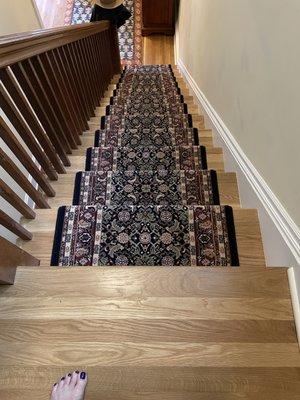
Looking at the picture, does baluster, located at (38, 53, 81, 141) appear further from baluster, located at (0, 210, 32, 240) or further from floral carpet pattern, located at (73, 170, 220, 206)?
baluster, located at (0, 210, 32, 240)

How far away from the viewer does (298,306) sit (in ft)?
3.57

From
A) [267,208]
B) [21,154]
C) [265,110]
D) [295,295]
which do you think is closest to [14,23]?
[21,154]

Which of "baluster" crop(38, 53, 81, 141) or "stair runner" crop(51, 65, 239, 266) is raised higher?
"baluster" crop(38, 53, 81, 141)

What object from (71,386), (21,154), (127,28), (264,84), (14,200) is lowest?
(71,386)

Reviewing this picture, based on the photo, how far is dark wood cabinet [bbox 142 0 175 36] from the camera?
200 inches

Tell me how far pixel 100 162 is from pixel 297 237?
1.32m

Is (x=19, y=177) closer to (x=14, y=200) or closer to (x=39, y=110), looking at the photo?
(x=14, y=200)

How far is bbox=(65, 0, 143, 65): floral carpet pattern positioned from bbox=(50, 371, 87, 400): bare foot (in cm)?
515

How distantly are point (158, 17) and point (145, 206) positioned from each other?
4.89 meters

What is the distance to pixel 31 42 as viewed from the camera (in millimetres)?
→ 1368

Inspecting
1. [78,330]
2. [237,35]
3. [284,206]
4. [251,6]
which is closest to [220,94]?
[237,35]

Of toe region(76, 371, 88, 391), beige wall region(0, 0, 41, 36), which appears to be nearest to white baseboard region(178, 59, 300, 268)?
toe region(76, 371, 88, 391)

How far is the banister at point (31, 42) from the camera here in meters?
1.15

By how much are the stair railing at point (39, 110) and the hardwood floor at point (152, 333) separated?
0.74 ft
